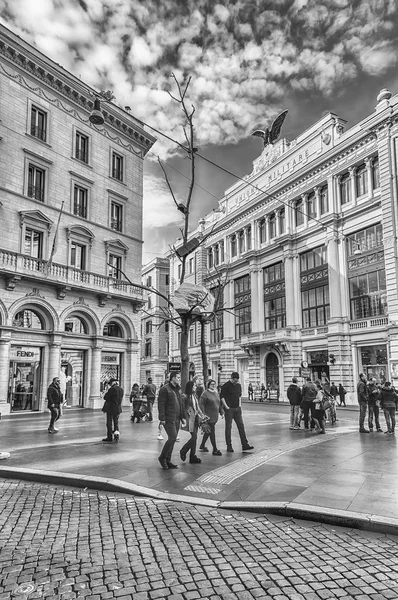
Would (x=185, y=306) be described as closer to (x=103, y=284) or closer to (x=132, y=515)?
(x=132, y=515)

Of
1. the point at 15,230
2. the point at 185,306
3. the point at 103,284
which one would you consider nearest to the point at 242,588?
the point at 185,306

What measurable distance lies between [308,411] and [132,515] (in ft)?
33.6

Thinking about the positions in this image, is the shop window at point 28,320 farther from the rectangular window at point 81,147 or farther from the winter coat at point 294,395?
the winter coat at point 294,395

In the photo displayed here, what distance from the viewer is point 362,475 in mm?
7695

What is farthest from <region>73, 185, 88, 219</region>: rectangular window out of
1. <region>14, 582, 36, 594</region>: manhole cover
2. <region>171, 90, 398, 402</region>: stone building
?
<region>14, 582, 36, 594</region>: manhole cover

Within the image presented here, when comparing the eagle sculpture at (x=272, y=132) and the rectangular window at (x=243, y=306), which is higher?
the eagle sculpture at (x=272, y=132)

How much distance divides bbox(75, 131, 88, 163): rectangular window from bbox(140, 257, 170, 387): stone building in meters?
38.6

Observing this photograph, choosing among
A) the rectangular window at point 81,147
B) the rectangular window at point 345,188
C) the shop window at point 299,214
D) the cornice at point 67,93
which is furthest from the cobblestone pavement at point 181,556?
the shop window at point 299,214

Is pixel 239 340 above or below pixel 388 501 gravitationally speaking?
above

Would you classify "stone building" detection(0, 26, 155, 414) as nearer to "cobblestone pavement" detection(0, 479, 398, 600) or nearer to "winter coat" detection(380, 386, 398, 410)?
"winter coat" detection(380, 386, 398, 410)

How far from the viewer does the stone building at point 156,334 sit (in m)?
66.4

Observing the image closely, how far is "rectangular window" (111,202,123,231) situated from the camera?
1128 inches

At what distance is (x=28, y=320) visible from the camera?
2308 cm

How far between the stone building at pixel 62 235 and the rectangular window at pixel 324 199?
17.4 metres
